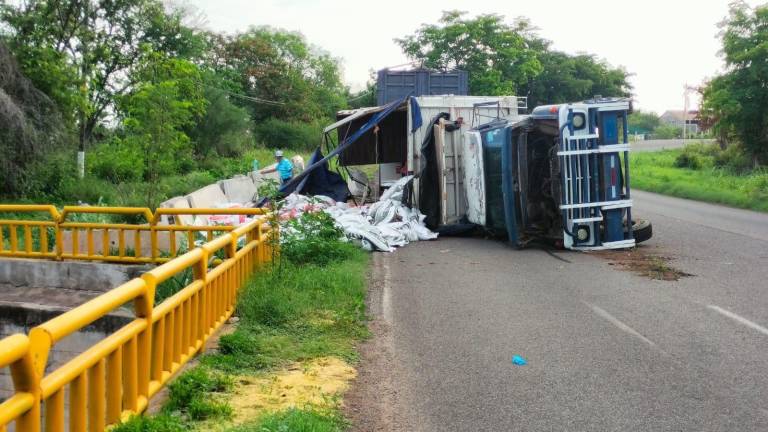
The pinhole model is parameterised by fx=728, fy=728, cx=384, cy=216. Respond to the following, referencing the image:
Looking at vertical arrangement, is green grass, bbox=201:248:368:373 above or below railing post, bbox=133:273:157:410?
below

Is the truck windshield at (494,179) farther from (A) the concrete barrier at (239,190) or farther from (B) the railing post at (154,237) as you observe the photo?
(A) the concrete barrier at (239,190)

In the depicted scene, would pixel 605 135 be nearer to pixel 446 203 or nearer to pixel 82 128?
pixel 446 203

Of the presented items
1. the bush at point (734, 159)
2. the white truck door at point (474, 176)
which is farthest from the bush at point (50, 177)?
the bush at point (734, 159)

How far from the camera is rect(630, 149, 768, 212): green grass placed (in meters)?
22.3

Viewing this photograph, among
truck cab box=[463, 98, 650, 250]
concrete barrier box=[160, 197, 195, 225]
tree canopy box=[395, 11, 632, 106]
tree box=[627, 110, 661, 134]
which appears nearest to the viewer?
truck cab box=[463, 98, 650, 250]

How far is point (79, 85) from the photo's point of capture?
2305 centimetres

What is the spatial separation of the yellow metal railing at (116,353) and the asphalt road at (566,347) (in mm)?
1388

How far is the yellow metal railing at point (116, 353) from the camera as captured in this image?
10.0 feet

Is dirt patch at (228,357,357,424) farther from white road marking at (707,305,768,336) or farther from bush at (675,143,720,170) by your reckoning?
bush at (675,143,720,170)

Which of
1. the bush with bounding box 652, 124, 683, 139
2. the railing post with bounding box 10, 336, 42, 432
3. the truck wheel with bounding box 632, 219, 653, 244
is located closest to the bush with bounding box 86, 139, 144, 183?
the truck wheel with bounding box 632, 219, 653, 244

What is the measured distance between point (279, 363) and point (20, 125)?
1436 cm

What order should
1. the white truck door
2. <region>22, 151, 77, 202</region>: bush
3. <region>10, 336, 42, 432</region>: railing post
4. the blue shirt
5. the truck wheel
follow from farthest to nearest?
<region>22, 151, 77, 202</region>: bush → the blue shirt → the white truck door → the truck wheel → <region>10, 336, 42, 432</region>: railing post

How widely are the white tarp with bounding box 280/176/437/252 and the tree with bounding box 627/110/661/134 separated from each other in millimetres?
115010

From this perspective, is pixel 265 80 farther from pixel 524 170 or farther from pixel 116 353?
pixel 116 353
